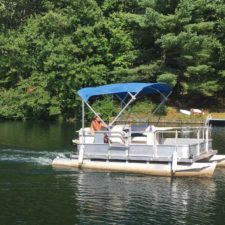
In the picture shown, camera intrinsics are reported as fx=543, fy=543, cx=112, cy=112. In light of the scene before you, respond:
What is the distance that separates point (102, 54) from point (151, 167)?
35.6 m

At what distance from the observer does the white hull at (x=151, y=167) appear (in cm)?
2111

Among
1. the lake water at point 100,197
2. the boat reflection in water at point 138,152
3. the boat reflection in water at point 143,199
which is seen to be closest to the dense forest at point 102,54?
the boat reflection in water at point 138,152

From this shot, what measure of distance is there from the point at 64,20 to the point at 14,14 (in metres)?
10.1

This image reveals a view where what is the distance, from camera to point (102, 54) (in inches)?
2212

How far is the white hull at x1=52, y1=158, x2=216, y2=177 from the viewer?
2111 cm

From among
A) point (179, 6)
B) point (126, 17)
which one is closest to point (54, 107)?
point (126, 17)

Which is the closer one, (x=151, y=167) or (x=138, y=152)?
(x=151, y=167)

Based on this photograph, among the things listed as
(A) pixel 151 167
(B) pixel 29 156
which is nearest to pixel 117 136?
(A) pixel 151 167

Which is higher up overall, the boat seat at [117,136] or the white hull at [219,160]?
the boat seat at [117,136]

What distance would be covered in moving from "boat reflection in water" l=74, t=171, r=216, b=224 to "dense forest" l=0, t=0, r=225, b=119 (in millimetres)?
30378

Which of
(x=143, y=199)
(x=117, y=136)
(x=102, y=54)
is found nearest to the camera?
(x=143, y=199)

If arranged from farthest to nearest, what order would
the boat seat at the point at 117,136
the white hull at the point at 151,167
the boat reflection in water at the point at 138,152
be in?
the boat seat at the point at 117,136, the boat reflection in water at the point at 138,152, the white hull at the point at 151,167

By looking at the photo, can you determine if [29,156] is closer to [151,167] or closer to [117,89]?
[117,89]

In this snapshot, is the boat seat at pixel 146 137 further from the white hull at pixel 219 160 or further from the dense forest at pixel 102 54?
the dense forest at pixel 102 54
